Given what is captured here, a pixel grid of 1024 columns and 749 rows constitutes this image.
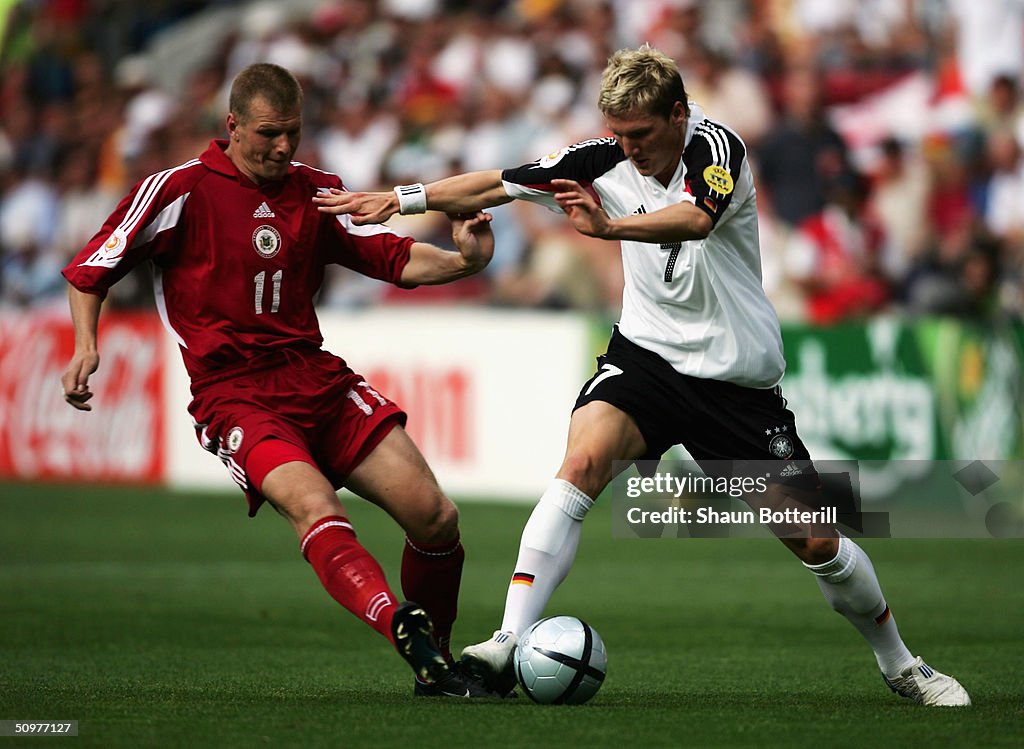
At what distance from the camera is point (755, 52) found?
17578 mm

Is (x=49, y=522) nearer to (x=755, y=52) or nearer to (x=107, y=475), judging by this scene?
(x=107, y=475)

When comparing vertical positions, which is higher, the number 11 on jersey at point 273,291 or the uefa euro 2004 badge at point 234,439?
the number 11 on jersey at point 273,291

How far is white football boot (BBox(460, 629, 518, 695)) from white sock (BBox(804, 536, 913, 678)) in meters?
1.20

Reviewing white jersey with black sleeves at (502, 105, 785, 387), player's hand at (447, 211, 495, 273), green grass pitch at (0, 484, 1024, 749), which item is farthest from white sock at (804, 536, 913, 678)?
player's hand at (447, 211, 495, 273)

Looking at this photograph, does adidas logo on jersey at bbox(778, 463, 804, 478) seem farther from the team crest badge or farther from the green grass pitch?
the green grass pitch

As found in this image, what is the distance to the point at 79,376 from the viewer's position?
21.1ft

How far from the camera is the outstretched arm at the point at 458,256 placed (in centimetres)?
689

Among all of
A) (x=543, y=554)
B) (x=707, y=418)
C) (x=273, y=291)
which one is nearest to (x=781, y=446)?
(x=707, y=418)

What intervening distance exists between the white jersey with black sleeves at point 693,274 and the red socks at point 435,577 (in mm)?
1167

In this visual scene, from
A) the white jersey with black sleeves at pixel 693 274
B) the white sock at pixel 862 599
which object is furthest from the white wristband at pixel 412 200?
the white sock at pixel 862 599

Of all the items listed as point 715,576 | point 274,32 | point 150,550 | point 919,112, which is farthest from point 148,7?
point 715,576

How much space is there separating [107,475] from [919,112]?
28.9 feet

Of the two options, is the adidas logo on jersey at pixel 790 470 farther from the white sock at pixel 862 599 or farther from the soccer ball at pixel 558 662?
the soccer ball at pixel 558 662

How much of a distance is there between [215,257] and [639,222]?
1.75m
